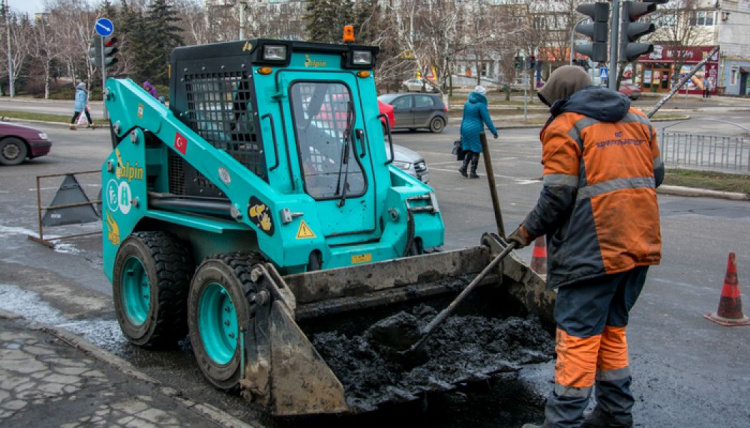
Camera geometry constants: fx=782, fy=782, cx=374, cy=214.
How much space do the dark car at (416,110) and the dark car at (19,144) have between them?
12.2m

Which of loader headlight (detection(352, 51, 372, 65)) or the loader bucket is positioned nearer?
the loader bucket

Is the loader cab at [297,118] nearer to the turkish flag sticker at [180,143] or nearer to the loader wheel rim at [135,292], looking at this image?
the turkish flag sticker at [180,143]

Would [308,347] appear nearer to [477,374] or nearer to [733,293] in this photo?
[477,374]

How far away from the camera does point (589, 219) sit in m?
3.90

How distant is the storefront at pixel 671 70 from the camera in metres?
61.5

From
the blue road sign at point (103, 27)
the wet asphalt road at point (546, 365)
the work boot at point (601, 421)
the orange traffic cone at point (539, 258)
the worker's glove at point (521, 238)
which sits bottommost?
the wet asphalt road at point (546, 365)

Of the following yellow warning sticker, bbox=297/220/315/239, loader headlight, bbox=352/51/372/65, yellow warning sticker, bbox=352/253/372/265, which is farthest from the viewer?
loader headlight, bbox=352/51/372/65

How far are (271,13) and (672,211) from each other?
4592cm

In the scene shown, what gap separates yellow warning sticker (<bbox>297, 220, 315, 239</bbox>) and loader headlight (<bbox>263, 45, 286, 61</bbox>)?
1.14 metres

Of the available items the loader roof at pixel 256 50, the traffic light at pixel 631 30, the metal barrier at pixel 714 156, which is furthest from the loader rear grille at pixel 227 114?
the metal barrier at pixel 714 156

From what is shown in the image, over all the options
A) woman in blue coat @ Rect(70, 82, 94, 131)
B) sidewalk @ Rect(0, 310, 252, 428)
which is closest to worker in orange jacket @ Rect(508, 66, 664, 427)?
sidewalk @ Rect(0, 310, 252, 428)

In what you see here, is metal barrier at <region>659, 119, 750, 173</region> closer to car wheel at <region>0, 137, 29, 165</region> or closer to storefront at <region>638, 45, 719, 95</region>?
car wheel at <region>0, 137, 29, 165</region>

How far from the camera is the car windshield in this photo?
17.7 feet

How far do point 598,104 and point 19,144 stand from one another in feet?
55.5
